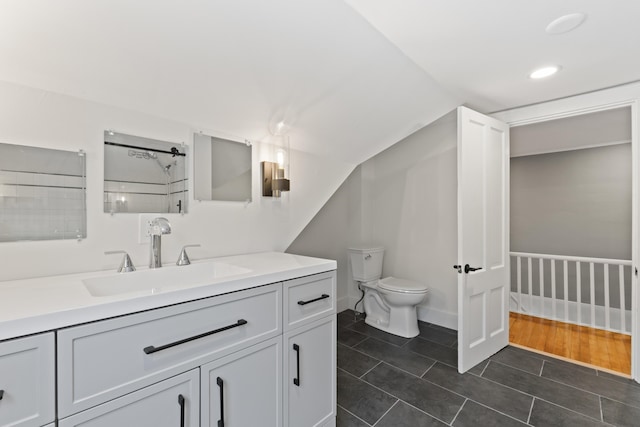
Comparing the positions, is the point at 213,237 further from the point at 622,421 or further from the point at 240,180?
the point at 622,421

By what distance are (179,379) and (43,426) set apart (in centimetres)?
35

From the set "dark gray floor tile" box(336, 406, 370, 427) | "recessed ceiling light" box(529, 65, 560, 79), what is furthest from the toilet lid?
"recessed ceiling light" box(529, 65, 560, 79)

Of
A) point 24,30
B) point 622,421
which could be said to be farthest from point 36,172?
point 622,421

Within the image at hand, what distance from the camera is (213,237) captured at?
179 cm

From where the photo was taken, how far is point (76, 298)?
35.8 inches

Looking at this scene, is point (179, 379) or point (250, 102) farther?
point (250, 102)

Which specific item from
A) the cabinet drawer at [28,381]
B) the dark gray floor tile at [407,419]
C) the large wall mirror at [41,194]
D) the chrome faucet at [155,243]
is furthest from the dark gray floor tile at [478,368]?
the large wall mirror at [41,194]

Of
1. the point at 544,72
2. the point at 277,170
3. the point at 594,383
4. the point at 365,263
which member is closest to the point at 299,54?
the point at 277,170

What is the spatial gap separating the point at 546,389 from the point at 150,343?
8.11 feet

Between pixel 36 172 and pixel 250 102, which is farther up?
pixel 250 102

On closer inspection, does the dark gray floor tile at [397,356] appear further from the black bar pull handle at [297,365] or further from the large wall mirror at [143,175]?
the large wall mirror at [143,175]

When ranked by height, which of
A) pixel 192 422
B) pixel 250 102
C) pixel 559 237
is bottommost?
pixel 192 422

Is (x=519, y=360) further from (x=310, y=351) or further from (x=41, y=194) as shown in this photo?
(x=41, y=194)

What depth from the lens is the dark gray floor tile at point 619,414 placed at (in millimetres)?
1667
